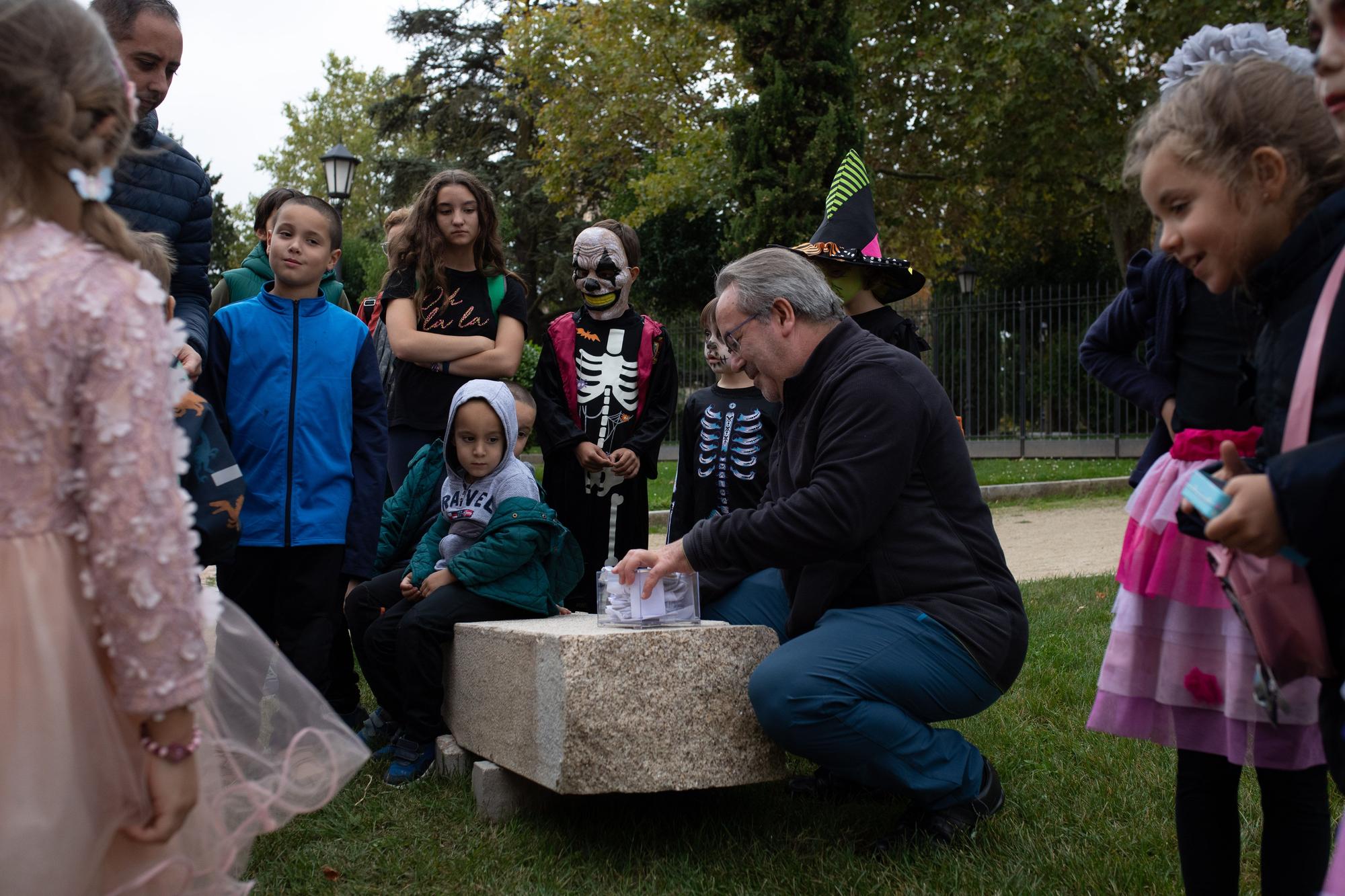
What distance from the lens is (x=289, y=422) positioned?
4012mm

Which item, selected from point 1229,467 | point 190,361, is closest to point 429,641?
point 190,361

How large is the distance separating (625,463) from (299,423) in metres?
1.55

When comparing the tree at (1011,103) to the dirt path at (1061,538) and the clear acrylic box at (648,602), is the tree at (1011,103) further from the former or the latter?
the clear acrylic box at (648,602)

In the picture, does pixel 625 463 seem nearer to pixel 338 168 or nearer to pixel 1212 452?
pixel 1212 452

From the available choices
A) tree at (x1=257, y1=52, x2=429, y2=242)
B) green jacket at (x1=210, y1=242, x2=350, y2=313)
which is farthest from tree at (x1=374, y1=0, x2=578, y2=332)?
green jacket at (x1=210, y1=242, x2=350, y2=313)

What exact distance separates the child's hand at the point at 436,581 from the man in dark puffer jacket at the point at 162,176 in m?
1.08

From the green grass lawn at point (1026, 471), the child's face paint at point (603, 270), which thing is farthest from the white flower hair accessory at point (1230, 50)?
the green grass lawn at point (1026, 471)

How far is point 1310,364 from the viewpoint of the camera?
5.60ft

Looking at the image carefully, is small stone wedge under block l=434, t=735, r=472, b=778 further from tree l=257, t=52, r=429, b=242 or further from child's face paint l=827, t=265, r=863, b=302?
tree l=257, t=52, r=429, b=242

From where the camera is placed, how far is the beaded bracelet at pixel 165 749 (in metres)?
1.64

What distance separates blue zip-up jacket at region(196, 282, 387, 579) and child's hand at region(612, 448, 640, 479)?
1219 mm

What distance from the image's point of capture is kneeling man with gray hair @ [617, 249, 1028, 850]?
314cm

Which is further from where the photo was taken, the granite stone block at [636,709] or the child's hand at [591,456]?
the child's hand at [591,456]

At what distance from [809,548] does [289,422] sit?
1848 millimetres
